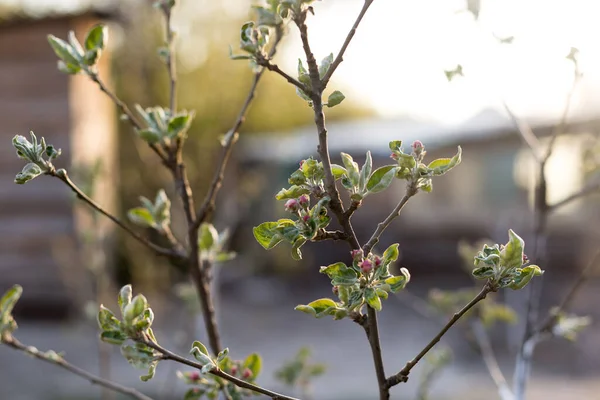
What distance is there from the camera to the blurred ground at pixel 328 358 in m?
4.44

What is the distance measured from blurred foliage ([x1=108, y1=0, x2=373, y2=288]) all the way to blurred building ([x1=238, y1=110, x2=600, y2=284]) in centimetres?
103

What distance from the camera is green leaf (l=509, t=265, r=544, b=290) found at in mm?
642

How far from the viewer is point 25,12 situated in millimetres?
5805

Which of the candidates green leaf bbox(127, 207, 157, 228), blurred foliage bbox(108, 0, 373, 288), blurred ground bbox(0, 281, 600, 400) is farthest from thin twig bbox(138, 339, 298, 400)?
blurred foliage bbox(108, 0, 373, 288)

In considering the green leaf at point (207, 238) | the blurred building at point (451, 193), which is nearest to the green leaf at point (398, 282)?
the green leaf at point (207, 238)

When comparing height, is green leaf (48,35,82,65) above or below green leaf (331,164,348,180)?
above

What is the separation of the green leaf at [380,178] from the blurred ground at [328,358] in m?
2.90

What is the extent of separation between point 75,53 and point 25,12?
219 inches

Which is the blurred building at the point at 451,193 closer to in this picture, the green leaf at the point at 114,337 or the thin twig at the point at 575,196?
the thin twig at the point at 575,196

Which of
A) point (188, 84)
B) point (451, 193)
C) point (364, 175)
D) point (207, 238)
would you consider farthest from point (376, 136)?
point (364, 175)

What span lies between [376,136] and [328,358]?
560 cm

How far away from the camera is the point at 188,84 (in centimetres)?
980

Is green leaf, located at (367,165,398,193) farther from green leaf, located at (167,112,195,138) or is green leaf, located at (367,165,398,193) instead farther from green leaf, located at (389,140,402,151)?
green leaf, located at (167,112,195,138)

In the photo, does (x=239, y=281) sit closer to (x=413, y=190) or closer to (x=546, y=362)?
(x=546, y=362)
